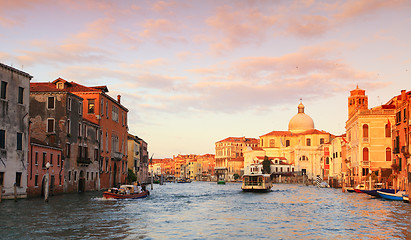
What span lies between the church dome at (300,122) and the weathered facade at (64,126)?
99058 mm

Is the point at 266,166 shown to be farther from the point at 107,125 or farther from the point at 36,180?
the point at 36,180

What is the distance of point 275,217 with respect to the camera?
2664cm

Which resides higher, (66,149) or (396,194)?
(66,149)

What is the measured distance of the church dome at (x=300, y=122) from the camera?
137250 mm

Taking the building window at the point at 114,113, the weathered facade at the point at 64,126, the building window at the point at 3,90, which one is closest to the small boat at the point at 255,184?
the building window at the point at 114,113

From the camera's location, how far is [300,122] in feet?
454

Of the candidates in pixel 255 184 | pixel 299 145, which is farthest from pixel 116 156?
pixel 299 145

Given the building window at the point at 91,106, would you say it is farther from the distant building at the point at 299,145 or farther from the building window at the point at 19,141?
the distant building at the point at 299,145

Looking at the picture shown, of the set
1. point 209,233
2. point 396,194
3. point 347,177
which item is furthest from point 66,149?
point 347,177

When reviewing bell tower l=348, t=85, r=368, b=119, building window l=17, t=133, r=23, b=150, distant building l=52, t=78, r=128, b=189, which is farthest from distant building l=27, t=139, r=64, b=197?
bell tower l=348, t=85, r=368, b=119

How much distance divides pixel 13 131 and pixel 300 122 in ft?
374

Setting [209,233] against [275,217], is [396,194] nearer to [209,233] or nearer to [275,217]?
[275,217]

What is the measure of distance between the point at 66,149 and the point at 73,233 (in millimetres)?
24861

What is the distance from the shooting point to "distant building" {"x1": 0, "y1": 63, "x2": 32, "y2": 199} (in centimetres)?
3103
